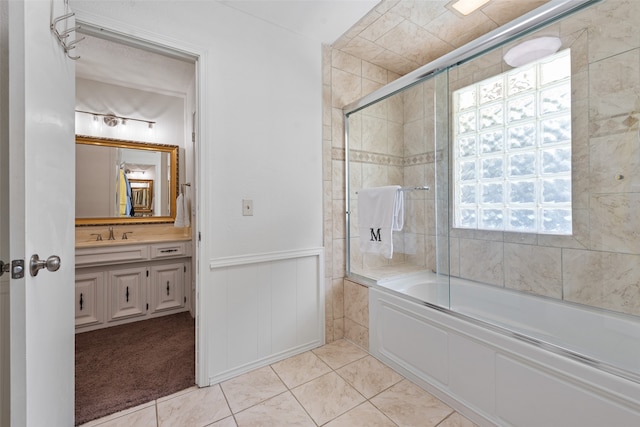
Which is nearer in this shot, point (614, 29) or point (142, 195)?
point (614, 29)

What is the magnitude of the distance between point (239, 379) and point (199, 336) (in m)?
0.40

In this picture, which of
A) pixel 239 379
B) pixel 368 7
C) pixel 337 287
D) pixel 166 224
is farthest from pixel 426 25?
pixel 166 224

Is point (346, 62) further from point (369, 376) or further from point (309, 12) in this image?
point (369, 376)

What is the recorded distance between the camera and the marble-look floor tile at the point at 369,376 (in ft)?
5.53

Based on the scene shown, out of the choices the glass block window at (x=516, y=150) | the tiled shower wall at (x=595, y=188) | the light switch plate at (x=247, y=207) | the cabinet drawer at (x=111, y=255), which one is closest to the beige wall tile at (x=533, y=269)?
the tiled shower wall at (x=595, y=188)

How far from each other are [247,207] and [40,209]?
1.03m

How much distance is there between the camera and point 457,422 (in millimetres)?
1412

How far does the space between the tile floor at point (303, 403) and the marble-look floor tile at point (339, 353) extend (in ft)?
0.17

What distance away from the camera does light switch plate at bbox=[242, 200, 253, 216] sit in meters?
1.85

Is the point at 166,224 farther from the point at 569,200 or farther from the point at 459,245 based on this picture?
the point at 569,200

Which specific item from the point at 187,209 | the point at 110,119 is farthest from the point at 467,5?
the point at 110,119

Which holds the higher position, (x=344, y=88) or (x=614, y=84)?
(x=344, y=88)

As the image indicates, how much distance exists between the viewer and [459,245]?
6.96ft

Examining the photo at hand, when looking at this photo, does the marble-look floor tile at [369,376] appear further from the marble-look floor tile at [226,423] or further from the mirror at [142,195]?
the mirror at [142,195]
